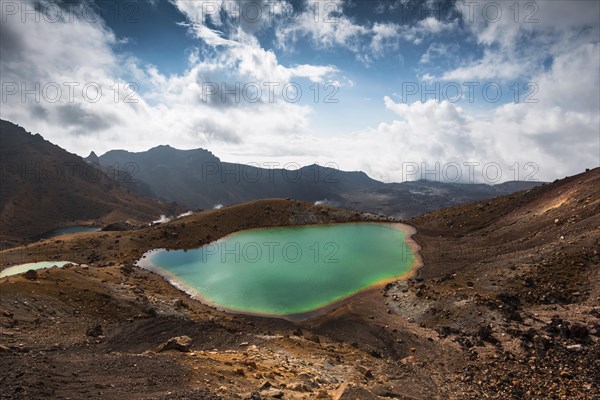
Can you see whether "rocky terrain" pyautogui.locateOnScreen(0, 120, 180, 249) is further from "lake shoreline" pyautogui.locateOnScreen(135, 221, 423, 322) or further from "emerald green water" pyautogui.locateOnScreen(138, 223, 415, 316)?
"lake shoreline" pyautogui.locateOnScreen(135, 221, 423, 322)

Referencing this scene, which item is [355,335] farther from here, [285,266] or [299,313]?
[285,266]

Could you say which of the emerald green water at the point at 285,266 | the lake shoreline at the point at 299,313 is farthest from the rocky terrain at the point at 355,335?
the emerald green water at the point at 285,266

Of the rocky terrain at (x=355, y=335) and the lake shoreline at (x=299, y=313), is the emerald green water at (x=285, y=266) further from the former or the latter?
the rocky terrain at (x=355, y=335)

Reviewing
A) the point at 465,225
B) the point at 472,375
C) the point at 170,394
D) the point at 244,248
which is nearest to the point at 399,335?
the point at 472,375

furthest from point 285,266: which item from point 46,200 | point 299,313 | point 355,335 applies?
point 46,200

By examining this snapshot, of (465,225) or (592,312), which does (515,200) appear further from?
(592,312)
